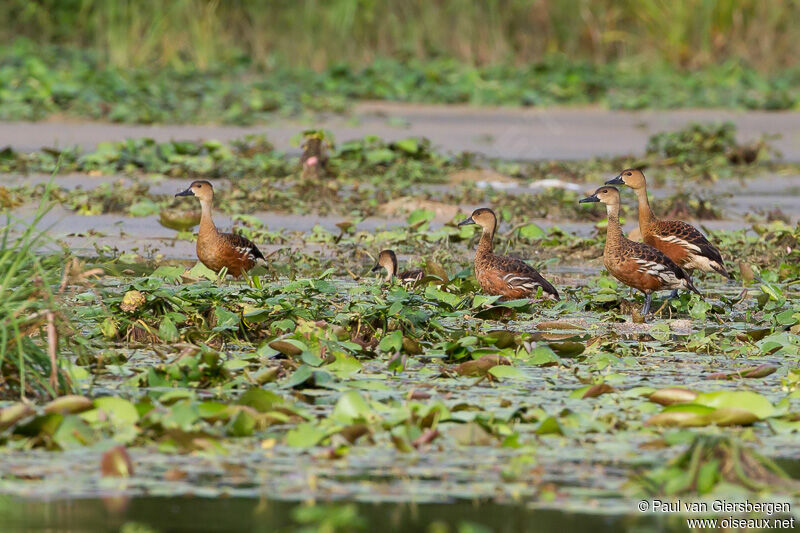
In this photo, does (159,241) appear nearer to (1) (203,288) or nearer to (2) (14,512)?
(1) (203,288)

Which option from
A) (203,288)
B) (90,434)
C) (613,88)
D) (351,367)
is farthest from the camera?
(613,88)

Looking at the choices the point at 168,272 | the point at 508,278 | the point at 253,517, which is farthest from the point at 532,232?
the point at 253,517

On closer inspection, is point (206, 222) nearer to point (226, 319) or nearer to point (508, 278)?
point (508, 278)

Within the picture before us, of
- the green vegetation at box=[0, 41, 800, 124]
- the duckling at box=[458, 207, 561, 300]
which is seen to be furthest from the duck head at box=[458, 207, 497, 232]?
the green vegetation at box=[0, 41, 800, 124]

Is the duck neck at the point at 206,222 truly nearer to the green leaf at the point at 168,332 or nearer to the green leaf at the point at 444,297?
the green leaf at the point at 444,297

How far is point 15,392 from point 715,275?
18.2 feet

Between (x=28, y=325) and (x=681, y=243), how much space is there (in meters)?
4.64

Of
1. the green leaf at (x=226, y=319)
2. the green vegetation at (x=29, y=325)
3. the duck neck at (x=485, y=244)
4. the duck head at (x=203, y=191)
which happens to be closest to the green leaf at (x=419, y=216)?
the duck head at (x=203, y=191)

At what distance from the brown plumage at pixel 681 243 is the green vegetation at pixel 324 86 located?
959 cm

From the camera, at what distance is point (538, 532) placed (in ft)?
13.9

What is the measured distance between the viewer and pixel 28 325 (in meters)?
5.71

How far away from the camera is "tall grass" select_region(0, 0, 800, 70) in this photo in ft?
73.2

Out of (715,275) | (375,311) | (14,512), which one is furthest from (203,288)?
(715,275)

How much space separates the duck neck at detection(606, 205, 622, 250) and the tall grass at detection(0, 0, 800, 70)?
13.5 meters
